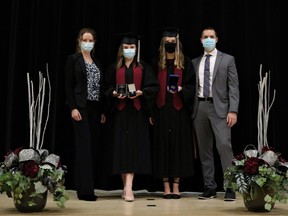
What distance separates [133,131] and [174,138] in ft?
1.22

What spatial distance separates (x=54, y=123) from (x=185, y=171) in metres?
1.38

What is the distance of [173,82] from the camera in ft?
13.7

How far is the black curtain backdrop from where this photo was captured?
15.7ft

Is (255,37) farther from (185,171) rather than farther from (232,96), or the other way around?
(185,171)

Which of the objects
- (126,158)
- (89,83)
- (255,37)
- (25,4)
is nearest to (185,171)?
(126,158)

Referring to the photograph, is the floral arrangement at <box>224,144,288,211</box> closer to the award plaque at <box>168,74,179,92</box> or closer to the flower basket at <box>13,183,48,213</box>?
the award plaque at <box>168,74,179,92</box>

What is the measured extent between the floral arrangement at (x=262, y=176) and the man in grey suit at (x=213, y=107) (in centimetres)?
76

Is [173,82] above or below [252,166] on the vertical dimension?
above

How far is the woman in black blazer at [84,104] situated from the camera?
4.14 metres

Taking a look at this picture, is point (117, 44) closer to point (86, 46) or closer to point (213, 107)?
point (86, 46)

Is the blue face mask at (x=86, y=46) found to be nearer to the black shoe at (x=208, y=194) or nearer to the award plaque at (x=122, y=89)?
the award plaque at (x=122, y=89)

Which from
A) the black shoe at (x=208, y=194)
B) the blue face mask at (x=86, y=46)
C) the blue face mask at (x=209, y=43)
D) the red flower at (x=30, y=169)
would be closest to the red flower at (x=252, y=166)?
the black shoe at (x=208, y=194)

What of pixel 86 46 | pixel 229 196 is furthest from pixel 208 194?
pixel 86 46

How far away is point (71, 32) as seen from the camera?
4.96 metres
